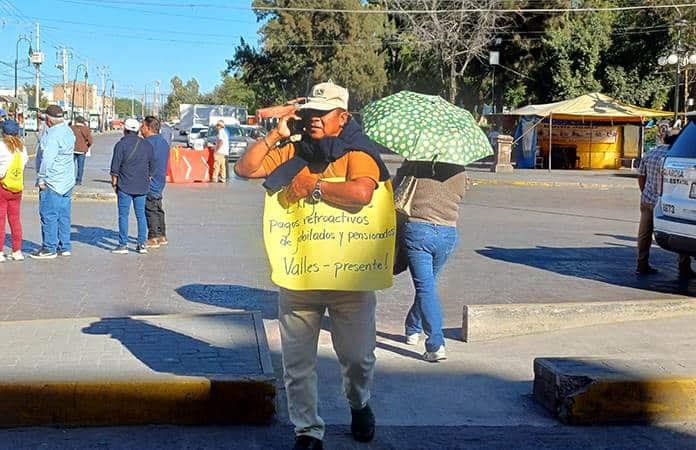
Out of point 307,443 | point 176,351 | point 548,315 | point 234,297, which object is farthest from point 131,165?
point 307,443

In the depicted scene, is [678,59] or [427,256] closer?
[427,256]

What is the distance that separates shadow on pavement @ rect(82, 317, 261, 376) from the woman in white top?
3.82 m

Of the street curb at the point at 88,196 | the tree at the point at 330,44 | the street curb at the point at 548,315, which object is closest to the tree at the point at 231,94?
the tree at the point at 330,44

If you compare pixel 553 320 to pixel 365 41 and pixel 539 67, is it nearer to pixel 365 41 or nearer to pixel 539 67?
pixel 539 67

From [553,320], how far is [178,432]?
3.67 meters

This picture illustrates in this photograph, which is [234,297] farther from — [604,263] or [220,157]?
[220,157]

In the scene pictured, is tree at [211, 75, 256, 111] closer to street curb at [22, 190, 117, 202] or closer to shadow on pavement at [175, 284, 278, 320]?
street curb at [22, 190, 117, 202]

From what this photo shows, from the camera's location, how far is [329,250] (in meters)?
4.26

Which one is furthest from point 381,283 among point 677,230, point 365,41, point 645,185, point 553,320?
point 365,41

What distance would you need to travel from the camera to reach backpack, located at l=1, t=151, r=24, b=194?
9.82 metres

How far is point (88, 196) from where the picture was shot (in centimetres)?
1822

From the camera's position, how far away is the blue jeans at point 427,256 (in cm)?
590

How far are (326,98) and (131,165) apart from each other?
7105 millimetres

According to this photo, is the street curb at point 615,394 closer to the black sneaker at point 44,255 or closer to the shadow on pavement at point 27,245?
the black sneaker at point 44,255
